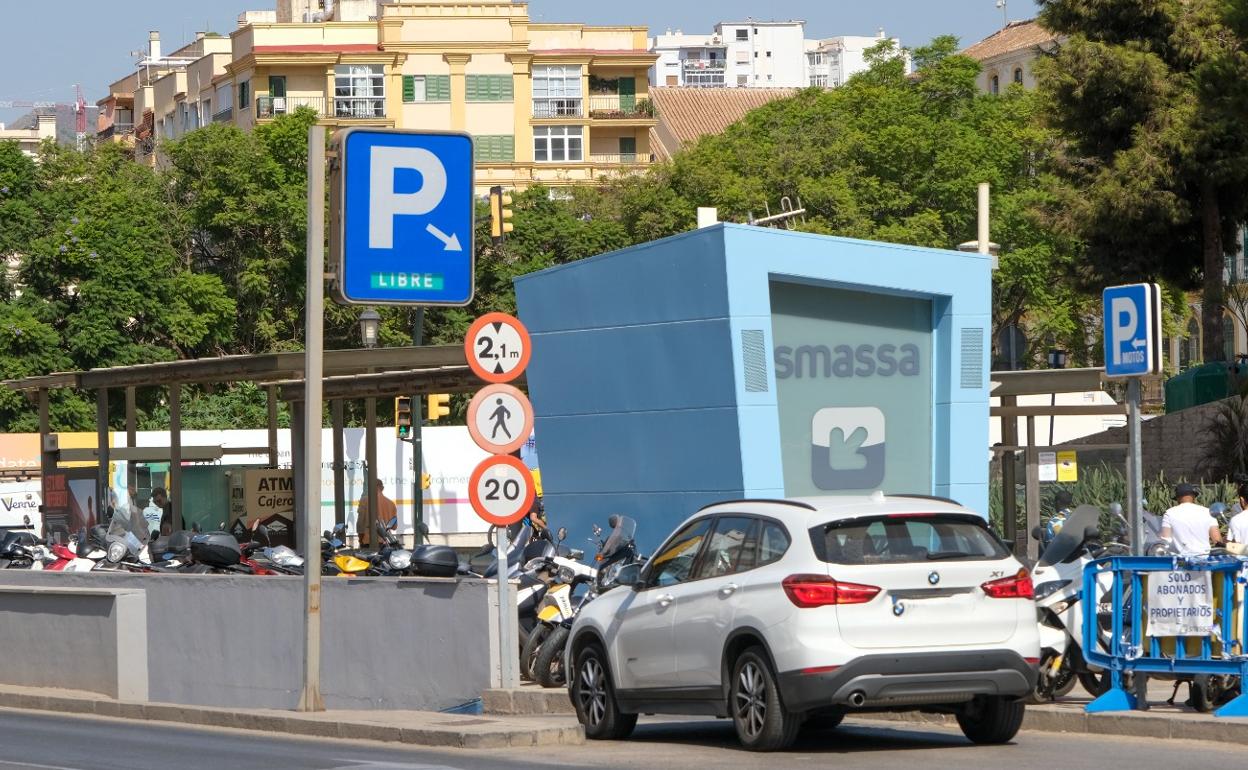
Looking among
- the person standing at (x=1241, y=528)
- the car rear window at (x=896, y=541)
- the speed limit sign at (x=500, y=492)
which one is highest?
the speed limit sign at (x=500, y=492)

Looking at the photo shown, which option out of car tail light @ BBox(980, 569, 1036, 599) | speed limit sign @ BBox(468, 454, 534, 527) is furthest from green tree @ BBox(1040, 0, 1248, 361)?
car tail light @ BBox(980, 569, 1036, 599)

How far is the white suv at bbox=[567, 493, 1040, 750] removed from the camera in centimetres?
1159

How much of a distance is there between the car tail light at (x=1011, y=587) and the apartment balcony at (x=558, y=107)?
86220mm

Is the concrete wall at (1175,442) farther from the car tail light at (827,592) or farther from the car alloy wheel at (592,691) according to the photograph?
the car tail light at (827,592)

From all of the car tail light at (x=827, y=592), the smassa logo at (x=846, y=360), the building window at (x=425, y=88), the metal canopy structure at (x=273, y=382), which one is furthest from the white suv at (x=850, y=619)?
the building window at (x=425, y=88)

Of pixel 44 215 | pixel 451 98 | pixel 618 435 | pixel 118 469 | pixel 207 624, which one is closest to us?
pixel 207 624

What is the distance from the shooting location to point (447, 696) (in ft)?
52.5

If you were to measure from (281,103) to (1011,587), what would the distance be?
86.3 metres

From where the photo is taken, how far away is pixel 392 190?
51.9 ft

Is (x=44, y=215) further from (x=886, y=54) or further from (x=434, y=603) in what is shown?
(x=434, y=603)

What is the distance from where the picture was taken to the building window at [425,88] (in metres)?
94.2

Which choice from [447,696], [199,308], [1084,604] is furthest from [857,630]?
[199,308]

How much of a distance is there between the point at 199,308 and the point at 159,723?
177 ft

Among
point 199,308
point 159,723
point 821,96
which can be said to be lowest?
point 159,723
